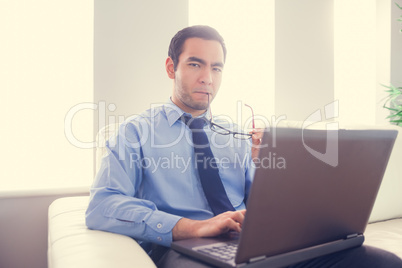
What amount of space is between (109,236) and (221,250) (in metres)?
0.37

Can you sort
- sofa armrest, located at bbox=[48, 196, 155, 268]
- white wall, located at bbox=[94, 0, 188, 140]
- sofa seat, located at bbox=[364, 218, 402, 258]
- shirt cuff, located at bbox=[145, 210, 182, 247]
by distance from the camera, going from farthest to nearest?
1. white wall, located at bbox=[94, 0, 188, 140]
2. sofa seat, located at bbox=[364, 218, 402, 258]
3. shirt cuff, located at bbox=[145, 210, 182, 247]
4. sofa armrest, located at bbox=[48, 196, 155, 268]

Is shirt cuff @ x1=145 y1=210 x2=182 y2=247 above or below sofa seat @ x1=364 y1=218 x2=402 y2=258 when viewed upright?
above

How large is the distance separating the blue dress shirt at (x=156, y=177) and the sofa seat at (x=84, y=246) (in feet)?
0.24

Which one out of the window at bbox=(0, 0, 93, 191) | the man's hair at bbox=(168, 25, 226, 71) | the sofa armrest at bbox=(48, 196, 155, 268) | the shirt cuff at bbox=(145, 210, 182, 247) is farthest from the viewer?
the window at bbox=(0, 0, 93, 191)

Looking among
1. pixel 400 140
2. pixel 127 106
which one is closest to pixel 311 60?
pixel 400 140

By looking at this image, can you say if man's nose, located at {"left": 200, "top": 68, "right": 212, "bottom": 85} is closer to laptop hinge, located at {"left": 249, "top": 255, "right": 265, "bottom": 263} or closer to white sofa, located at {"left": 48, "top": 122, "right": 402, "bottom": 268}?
white sofa, located at {"left": 48, "top": 122, "right": 402, "bottom": 268}

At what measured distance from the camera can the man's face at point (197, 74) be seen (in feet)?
4.80

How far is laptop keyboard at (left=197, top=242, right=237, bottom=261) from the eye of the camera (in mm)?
709

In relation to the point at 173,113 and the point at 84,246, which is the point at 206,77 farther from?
the point at 84,246

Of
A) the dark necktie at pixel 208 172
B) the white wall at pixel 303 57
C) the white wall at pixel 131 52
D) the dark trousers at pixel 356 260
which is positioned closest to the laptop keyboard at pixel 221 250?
the dark trousers at pixel 356 260

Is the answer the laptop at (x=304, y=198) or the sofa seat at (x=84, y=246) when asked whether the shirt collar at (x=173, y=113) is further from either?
the laptop at (x=304, y=198)

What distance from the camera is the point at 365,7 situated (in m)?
3.09

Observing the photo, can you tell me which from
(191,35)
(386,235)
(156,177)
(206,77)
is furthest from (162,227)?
(386,235)

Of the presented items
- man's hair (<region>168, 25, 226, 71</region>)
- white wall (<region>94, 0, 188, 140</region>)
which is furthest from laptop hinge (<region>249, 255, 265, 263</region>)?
white wall (<region>94, 0, 188, 140</region>)
